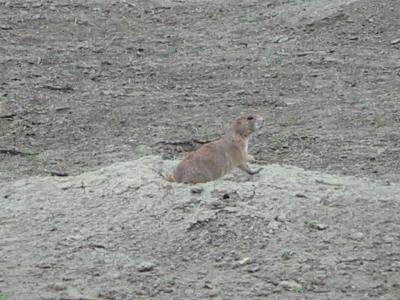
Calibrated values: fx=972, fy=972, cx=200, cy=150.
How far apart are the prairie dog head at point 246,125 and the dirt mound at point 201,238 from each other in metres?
0.91

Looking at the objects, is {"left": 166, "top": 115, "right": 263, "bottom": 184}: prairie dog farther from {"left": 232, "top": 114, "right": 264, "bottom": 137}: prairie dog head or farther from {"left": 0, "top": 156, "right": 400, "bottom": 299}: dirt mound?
{"left": 0, "top": 156, "right": 400, "bottom": 299}: dirt mound

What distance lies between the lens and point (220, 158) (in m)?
7.43

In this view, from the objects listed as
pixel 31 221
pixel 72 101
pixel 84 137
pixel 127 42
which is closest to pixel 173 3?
pixel 127 42

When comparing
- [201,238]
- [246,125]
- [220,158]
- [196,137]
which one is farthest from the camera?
[196,137]

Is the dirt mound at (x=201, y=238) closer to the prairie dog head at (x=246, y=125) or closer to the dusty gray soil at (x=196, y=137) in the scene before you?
the dusty gray soil at (x=196, y=137)

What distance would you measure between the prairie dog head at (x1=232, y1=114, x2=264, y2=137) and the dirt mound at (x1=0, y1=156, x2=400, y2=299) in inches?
36.0

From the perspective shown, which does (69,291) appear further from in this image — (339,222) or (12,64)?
(12,64)

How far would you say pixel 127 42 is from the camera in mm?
12164

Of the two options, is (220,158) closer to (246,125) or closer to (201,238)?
(246,125)

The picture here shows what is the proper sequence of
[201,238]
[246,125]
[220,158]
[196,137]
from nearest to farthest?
[201,238] < [220,158] < [246,125] < [196,137]

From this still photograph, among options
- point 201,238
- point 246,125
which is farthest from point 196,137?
point 201,238

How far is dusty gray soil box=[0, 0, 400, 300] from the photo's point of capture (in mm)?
5688

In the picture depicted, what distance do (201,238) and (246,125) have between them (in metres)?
2.05

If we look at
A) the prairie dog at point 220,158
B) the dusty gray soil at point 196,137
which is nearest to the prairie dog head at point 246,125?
the prairie dog at point 220,158
